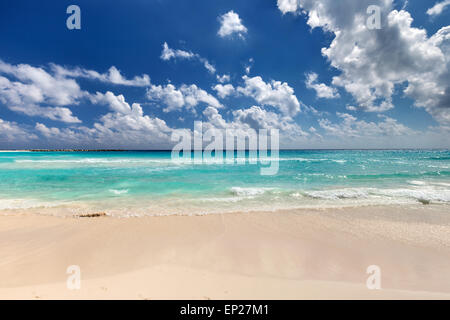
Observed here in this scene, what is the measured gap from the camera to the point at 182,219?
20.6 ft

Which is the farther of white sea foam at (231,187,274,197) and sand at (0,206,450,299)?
white sea foam at (231,187,274,197)

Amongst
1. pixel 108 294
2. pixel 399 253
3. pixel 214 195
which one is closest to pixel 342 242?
pixel 399 253

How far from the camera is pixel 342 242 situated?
15.2 ft

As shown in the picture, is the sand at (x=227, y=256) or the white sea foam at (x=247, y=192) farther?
the white sea foam at (x=247, y=192)

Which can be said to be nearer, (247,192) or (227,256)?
(227,256)

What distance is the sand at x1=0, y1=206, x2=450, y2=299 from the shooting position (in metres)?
2.90

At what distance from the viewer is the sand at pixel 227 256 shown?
2.90 meters

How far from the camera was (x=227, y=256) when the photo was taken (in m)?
3.99
